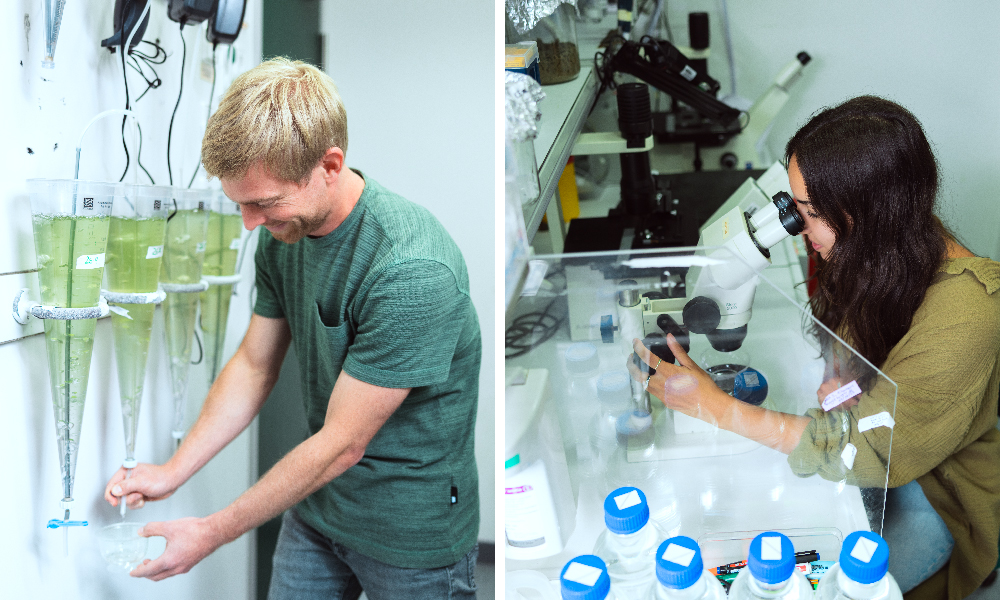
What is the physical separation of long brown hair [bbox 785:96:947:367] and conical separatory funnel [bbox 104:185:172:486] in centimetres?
117

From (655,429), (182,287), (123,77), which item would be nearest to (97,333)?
(182,287)

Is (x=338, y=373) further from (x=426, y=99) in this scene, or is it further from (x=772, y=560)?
(x=426, y=99)

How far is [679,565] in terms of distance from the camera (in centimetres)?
71

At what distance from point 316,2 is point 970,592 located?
7.88 ft

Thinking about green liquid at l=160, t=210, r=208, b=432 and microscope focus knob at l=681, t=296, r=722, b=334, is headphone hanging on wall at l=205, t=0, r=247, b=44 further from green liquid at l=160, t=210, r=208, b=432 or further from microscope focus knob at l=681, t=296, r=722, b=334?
microscope focus knob at l=681, t=296, r=722, b=334

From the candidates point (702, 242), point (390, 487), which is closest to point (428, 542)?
point (390, 487)

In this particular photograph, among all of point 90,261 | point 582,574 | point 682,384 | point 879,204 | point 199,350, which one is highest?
point 879,204

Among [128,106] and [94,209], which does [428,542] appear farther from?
[128,106]

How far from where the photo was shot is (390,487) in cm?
138

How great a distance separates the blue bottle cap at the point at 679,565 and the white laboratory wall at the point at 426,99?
1.91 m

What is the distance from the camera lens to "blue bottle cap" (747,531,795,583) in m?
0.71

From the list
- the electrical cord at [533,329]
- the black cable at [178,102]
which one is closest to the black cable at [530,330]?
the electrical cord at [533,329]

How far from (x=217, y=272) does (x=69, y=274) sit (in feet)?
1.65

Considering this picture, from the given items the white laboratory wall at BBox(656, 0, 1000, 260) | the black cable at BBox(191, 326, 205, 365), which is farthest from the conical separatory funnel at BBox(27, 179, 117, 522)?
the white laboratory wall at BBox(656, 0, 1000, 260)
